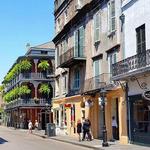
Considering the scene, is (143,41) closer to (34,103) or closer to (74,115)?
(74,115)

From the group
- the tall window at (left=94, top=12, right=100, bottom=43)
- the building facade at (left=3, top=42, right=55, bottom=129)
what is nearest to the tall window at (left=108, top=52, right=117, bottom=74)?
the tall window at (left=94, top=12, right=100, bottom=43)

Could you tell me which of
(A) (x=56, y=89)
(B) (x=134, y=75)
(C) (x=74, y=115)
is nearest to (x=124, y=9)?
(B) (x=134, y=75)

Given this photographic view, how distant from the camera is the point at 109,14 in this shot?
31125mm

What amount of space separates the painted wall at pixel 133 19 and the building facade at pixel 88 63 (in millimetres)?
1359

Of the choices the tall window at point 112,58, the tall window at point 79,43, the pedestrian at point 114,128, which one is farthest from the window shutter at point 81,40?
the pedestrian at point 114,128

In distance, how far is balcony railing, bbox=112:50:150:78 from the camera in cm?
2320

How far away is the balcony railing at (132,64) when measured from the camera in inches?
913

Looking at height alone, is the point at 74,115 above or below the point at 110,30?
below

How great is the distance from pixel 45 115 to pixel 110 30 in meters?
43.9

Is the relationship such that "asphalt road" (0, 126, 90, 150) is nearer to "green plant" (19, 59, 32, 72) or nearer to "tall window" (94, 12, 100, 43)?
"tall window" (94, 12, 100, 43)

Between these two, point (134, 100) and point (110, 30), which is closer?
point (134, 100)

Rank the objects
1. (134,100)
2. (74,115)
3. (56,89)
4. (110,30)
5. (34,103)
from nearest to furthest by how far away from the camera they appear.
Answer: (134,100)
(110,30)
(74,115)
(56,89)
(34,103)

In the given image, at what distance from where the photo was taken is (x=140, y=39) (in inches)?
1015

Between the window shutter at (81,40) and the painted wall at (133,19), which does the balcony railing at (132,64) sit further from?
the window shutter at (81,40)
